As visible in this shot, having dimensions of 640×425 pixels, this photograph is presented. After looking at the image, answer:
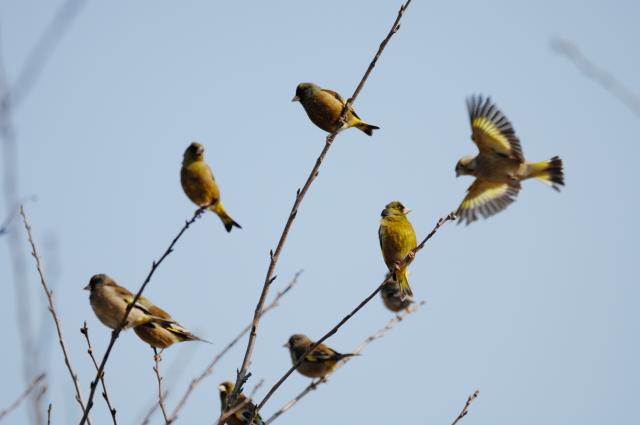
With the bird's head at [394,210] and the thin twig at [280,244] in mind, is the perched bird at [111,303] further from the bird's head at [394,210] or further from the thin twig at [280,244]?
the bird's head at [394,210]

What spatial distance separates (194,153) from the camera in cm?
640

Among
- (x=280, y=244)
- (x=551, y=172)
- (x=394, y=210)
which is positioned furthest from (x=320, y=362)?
(x=280, y=244)

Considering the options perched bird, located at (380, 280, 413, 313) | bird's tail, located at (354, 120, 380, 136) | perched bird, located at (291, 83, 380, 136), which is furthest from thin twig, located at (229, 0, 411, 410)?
perched bird, located at (380, 280, 413, 313)

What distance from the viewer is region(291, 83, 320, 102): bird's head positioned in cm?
790

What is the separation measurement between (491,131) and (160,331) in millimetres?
4446

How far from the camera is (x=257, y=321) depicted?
427 cm

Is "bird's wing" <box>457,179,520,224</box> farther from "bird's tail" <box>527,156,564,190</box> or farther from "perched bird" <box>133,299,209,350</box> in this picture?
"perched bird" <box>133,299,209,350</box>

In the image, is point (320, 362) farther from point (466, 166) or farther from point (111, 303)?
point (111, 303)

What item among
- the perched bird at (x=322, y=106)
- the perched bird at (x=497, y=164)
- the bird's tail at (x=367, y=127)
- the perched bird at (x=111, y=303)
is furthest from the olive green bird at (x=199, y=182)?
the perched bird at (x=497, y=164)

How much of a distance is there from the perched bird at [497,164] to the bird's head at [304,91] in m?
1.81

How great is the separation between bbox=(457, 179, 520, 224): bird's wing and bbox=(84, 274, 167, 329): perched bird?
407cm

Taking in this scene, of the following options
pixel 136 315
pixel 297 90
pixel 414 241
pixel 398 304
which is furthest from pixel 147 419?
pixel 398 304

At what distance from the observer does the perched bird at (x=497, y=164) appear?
8.25m

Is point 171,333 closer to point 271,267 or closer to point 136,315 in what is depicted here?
point 136,315
